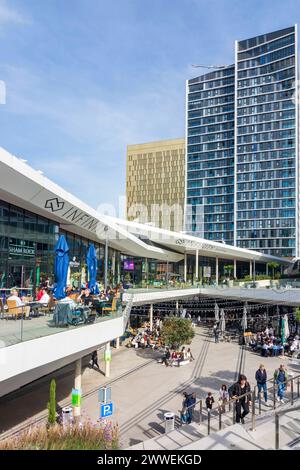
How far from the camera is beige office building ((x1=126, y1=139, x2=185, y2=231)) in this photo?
354ft

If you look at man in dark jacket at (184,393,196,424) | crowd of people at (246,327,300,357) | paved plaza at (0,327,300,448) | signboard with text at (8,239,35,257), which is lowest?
paved plaza at (0,327,300,448)

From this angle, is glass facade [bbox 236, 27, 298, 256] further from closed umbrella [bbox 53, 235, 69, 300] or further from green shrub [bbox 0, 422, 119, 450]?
green shrub [bbox 0, 422, 119, 450]

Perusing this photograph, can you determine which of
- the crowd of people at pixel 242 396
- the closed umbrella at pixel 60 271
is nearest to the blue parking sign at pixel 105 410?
the crowd of people at pixel 242 396

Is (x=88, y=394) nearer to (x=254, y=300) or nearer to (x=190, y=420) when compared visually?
(x=190, y=420)

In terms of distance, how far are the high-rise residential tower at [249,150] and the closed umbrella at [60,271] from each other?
2634 inches

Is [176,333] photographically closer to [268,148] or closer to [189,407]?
[189,407]

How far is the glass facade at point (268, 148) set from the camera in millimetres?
74438

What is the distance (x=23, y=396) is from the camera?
1476cm

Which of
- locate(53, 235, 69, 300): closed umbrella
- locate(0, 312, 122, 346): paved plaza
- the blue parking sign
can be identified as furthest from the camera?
locate(53, 235, 69, 300): closed umbrella

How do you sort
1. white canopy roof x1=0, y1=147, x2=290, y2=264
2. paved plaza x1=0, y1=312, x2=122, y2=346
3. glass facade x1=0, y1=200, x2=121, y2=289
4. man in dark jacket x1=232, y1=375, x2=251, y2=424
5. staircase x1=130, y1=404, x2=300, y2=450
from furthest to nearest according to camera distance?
Result: glass facade x1=0, y1=200, x2=121, y2=289
white canopy roof x1=0, y1=147, x2=290, y2=264
man in dark jacket x1=232, y1=375, x2=251, y2=424
paved plaza x1=0, y1=312, x2=122, y2=346
staircase x1=130, y1=404, x2=300, y2=450

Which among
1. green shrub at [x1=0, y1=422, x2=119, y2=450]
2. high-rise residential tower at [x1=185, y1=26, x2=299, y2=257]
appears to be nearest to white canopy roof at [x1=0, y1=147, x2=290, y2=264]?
green shrub at [x1=0, y1=422, x2=119, y2=450]

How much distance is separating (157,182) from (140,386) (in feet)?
317

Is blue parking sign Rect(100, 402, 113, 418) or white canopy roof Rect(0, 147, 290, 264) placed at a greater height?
white canopy roof Rect(0, 147, 290, 264)
